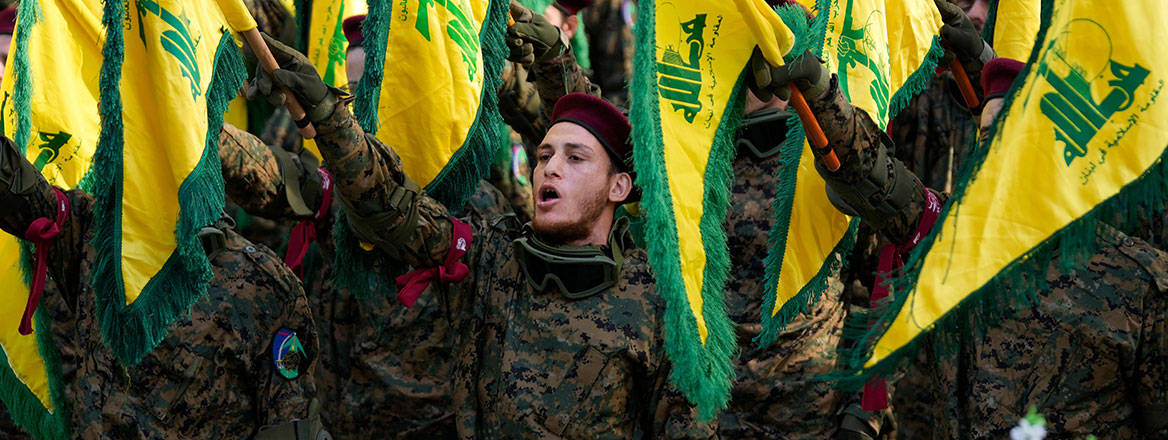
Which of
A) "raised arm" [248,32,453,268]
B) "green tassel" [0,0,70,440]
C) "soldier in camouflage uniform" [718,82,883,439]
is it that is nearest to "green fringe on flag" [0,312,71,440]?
"green tassel" [0,0,70,440]

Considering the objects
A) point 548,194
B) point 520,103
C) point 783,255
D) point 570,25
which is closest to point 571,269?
point 548,194

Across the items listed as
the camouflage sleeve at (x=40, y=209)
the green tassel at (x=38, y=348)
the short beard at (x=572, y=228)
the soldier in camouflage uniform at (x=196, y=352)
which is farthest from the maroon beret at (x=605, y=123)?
the green tassel at (x=38, y=348)

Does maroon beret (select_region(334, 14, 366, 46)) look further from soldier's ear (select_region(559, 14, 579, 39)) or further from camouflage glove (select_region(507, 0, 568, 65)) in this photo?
soldier's ear (select_region(559, 14, 579, 39))

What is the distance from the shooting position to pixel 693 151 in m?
3.34

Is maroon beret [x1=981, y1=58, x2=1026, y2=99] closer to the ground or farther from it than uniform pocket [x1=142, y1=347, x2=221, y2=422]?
farther from it

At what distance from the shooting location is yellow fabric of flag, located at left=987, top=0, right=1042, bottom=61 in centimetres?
459

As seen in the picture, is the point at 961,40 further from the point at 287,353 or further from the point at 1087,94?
A: the point at 287,353

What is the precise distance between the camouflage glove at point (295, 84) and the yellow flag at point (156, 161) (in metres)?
0.12

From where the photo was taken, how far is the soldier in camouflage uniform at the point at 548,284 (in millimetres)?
3701

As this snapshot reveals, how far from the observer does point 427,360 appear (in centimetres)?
495

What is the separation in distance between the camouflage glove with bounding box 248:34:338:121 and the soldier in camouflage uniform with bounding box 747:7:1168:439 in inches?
54.3

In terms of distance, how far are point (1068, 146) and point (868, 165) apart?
25.6 inches

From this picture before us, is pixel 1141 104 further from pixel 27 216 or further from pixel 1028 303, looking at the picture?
pixel 27 216

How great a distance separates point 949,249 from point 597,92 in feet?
8.04
